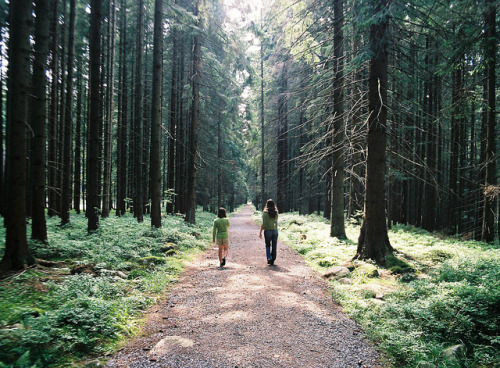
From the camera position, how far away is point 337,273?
735 centimetres

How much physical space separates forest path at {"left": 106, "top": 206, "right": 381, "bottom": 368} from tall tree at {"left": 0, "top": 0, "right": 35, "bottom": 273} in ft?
10.9

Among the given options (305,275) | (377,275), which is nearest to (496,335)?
(377,275)

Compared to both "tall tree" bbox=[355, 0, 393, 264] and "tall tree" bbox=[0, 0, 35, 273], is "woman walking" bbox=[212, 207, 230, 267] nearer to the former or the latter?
"tall tree" bbox=[355, 0, 393, 264]

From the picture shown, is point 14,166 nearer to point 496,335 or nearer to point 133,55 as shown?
point 496,335

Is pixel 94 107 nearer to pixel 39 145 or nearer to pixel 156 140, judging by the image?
pixel 156 140

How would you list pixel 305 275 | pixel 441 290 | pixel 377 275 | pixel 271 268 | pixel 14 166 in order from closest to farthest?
1. pixel 441 290
2. pixel 14 166
3. pixel 377 275
4. pixel 305 275
5. pixel 271 268

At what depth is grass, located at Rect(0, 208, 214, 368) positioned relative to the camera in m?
3.25

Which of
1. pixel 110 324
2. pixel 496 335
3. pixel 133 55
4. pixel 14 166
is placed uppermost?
pixel 133 55

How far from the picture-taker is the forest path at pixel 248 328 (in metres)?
3.59

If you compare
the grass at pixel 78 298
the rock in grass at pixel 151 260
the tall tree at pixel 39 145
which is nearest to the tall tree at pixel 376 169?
the grass at pixel 78 298

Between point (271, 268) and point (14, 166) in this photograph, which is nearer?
point (14, 166)

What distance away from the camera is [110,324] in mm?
4098

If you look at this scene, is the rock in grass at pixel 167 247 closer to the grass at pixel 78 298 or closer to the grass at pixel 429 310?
the grass at pixel 78 298

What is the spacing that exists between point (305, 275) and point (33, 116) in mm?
9178
